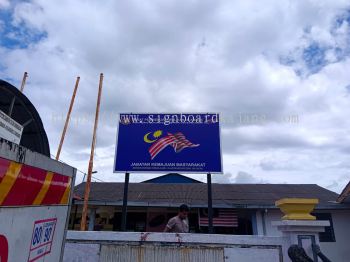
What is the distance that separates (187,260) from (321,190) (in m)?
14.4

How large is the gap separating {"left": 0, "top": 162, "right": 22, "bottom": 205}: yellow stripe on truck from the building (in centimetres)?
1087

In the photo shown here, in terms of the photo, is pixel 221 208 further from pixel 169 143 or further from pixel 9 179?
pixel 9 179

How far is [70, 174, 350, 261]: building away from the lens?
40.0 feet

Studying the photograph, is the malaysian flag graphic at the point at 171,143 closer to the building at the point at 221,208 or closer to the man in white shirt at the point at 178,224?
the man in white shirt at the point at 178,224

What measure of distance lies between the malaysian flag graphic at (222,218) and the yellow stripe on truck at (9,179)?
12584 mm

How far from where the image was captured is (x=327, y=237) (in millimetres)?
12398

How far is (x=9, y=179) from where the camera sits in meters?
1.61

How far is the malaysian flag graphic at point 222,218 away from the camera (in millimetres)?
13289

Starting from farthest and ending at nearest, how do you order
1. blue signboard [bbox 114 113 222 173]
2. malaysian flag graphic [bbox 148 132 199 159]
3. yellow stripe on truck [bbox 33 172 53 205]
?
1. malaysian flag graphic [bbox 148 132 199 159]
2. blue signboard [bbox 114 113 222 173]
3. yellow stripe on truck [bbox 33 172 53 205]

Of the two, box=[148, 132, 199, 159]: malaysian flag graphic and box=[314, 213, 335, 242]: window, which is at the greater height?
box=[148, 132, 199, 159]: malaysian flag graphic

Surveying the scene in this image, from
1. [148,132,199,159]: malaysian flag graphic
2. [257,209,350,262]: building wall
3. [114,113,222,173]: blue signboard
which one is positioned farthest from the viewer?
[257,209,350,262]: building wall

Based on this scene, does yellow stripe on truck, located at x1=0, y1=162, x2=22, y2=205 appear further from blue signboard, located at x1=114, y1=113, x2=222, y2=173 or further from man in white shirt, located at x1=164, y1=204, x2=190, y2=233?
blue signboard, located at x1=114, y1=113, x2=222, y2=173

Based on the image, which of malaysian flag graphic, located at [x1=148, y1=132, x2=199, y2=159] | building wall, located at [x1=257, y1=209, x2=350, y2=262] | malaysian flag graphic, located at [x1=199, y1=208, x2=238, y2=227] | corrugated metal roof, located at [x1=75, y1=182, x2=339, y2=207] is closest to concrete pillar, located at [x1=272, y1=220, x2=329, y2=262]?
malaysian flag graphic, located at [x1=148, y1=132, x2=199, y2=159]

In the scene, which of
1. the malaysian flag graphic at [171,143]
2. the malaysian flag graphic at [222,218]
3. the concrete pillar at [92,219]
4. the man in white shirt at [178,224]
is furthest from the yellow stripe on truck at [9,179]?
the concrete pillar at [92,219]
